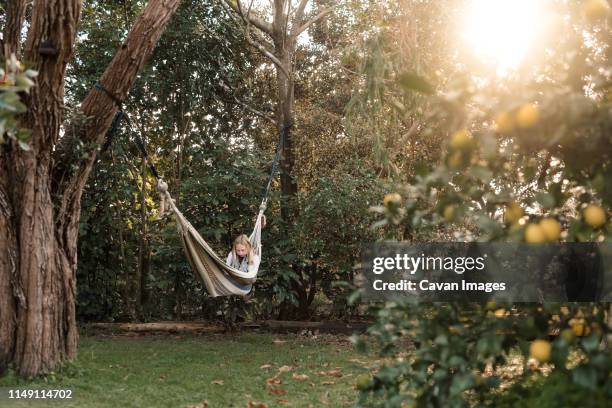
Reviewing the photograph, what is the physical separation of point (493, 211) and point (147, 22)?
9.21ft

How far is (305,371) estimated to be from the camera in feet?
14.1

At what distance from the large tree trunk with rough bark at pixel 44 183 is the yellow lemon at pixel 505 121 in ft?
9.53

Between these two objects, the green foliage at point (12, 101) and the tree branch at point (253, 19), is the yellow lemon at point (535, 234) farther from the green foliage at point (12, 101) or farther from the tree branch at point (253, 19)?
the tree branch at point (253, 19)

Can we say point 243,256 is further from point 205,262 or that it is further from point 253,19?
point 253,19

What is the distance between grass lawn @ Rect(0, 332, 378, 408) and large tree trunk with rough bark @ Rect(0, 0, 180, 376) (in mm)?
227

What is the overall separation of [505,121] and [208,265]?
365 cm

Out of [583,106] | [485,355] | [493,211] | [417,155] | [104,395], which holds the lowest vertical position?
[104,395]

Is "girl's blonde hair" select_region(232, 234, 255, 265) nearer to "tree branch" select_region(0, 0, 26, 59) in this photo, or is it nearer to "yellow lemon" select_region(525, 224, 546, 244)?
"tree branch" select_region(0, 0, 26, 59)

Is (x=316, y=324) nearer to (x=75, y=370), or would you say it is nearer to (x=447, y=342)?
(x=75, y=370)

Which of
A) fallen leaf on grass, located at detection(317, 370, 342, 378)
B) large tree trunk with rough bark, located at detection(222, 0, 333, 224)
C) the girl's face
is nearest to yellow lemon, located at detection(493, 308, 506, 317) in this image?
fallen leaf on grass, located at detection(317, 370, 342, 378)

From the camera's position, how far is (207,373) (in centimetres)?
416

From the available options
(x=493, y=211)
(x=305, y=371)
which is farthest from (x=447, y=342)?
(x=305, y=371)

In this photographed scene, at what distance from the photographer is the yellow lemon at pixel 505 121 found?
4.00 ft

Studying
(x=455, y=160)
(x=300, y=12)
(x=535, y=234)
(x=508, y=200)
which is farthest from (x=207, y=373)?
(x=300, y=12)
